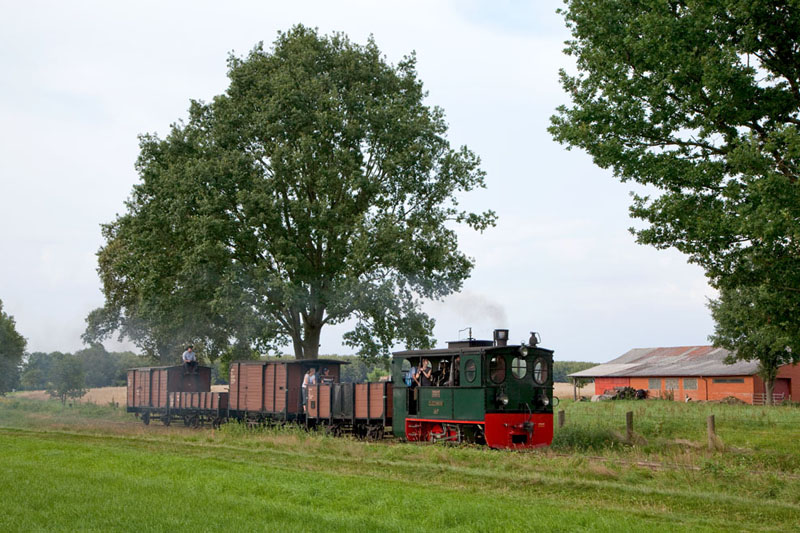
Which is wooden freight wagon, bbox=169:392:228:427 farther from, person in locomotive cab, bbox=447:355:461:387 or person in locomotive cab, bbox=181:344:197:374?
person in locomotive cab, bbox=447:355:461:387

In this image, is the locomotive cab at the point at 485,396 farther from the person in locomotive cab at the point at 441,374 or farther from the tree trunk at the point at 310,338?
the tree trunk at the point at 310,338

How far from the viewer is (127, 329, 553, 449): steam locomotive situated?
19.6 metres

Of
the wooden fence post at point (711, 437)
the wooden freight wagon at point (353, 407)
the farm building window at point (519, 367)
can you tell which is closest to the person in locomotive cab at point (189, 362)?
the wooden freight wagon at point (353, 407)

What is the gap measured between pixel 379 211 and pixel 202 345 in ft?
57.5

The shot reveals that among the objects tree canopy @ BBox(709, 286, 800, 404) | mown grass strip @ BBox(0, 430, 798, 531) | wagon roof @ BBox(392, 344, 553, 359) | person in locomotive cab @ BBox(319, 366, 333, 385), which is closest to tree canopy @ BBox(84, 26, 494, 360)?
person in locomotive cab @ BBox(319, 366, 333, 385)

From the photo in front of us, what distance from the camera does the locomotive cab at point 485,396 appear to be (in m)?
19.4

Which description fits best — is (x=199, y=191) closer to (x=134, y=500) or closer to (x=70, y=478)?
(x=70, y=478)

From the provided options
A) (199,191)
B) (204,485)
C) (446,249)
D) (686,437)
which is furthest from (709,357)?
(204,485)

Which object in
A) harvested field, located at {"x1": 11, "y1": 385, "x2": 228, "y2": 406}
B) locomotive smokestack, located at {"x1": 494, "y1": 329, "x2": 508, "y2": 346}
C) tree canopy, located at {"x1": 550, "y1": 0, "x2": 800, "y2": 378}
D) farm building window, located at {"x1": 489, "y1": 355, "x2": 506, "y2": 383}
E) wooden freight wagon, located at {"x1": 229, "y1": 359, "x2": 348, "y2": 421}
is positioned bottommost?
harvested field, located at {"x1": 11, "y1": 385, "x2": 228, "y2": 406}

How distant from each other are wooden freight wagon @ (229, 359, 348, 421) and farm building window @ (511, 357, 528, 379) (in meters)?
8.98

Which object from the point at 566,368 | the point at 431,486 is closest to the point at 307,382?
the point at 431,486

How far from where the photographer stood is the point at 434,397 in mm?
20891

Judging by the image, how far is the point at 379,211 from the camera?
3372cm

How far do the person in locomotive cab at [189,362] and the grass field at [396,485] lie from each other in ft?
34.8
